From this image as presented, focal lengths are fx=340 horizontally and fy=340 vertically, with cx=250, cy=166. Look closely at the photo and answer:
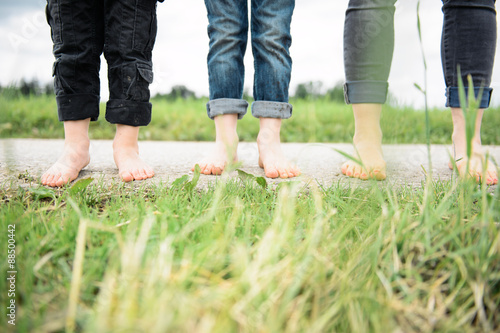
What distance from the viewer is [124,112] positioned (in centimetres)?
149

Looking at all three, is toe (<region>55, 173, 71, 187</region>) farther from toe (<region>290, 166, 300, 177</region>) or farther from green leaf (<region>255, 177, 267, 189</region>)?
toe (<region>290, 166, 300, 177</region>)

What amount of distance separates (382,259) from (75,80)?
141cm

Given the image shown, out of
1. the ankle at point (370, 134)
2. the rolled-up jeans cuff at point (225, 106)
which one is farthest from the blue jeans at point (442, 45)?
the rolled-up jeans cuff at point (225, 106)

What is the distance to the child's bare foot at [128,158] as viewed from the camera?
4.72 feet

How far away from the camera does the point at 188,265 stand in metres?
0.60

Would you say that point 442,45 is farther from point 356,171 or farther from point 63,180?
point 63,180

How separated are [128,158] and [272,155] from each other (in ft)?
2.16

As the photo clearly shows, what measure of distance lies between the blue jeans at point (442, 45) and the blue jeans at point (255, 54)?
12.2 inches

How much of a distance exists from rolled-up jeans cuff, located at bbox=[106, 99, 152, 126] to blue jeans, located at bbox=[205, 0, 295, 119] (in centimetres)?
35

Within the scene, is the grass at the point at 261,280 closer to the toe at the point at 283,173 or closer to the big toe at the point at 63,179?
the big toe at the point at 63,179

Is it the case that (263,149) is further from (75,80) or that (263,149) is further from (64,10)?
(64,10)

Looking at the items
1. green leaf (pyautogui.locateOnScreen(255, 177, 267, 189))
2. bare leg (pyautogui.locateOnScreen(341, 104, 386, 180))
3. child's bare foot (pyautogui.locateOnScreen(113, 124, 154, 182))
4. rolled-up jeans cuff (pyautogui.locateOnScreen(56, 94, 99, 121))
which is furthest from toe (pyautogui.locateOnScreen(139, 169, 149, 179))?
bare leg (pyautogui.locateOnScreen(341, 104, 386, 180))

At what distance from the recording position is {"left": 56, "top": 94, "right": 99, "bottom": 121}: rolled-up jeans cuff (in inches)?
58.0

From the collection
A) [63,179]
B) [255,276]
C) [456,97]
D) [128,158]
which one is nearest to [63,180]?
[63,179]
